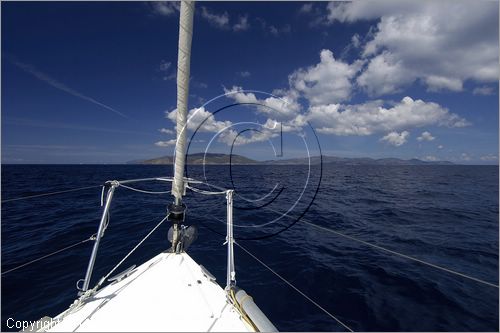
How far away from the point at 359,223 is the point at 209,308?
13228mm

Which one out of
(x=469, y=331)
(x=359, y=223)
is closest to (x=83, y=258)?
(x=469, y=331)

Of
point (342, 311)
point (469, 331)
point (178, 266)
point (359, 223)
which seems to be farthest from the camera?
point (359, 223)

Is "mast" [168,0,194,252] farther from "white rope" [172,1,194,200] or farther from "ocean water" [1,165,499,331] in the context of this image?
"ocean water" [1,165,499,331]

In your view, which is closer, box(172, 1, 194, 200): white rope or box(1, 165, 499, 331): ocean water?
box(172, 1, 194, 200): white rope

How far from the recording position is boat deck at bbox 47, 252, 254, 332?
340 centimetres

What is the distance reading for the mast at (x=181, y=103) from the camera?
381 cm

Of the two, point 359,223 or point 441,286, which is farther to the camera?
point 359,223

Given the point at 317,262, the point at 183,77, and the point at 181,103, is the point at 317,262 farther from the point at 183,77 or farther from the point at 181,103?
the point at 183,77

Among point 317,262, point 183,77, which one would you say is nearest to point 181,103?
point 183,77

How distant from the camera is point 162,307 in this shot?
148 inches

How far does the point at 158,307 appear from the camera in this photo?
12.3ft

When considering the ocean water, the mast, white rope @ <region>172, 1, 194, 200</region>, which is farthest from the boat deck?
the ocean water

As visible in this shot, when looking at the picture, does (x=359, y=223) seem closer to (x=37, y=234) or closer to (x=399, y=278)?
(x=399, y=278)

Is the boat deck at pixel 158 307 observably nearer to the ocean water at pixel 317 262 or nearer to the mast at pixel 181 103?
the mast at pixel 181 103
